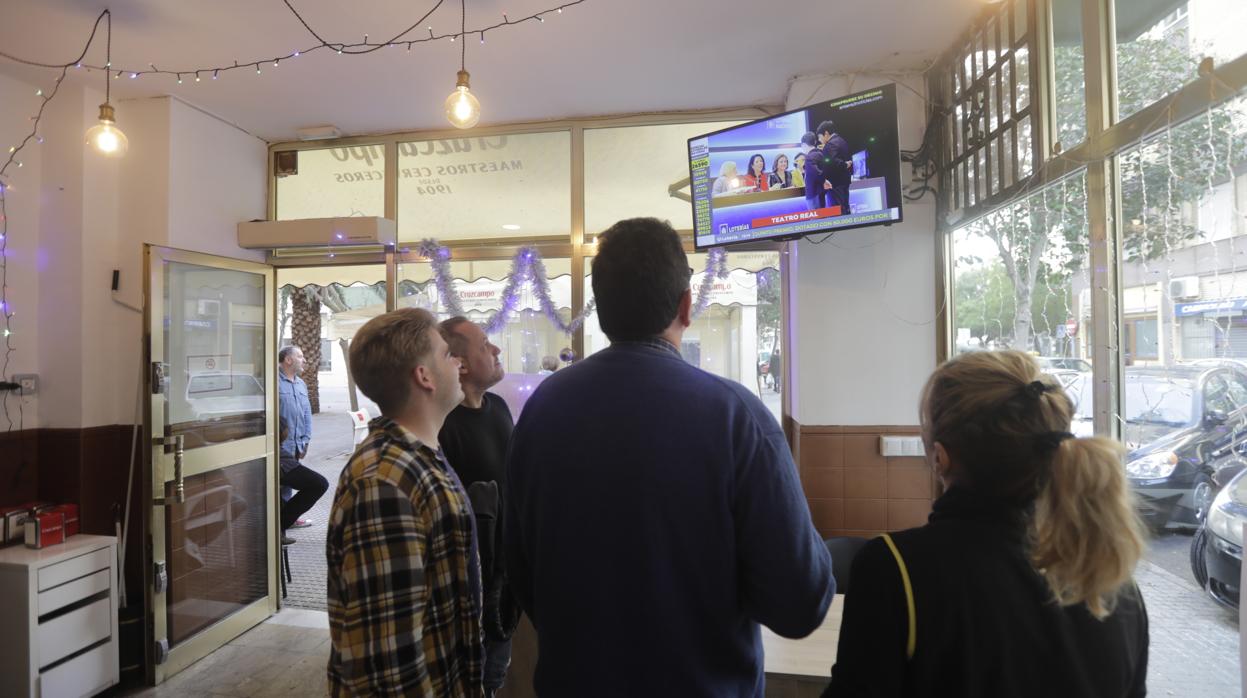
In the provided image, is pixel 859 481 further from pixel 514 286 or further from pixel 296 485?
pixel 296 485

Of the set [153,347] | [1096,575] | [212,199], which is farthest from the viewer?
[212,199]

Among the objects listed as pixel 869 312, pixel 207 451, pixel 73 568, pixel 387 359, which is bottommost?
pixel 73 568

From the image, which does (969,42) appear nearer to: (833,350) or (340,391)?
(833,350)

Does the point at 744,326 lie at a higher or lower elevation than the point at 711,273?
lower

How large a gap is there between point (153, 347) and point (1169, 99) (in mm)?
4342

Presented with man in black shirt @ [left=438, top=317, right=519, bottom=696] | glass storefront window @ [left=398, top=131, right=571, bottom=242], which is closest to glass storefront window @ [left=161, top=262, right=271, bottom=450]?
glass storefront window @ [left=398, top=131, right=571, bottom=242]

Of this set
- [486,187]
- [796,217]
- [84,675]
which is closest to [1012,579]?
[796,217]

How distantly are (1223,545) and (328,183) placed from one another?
4834mm

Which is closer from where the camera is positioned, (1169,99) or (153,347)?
(1169,99)

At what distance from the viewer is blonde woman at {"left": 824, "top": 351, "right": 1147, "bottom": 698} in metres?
0.79

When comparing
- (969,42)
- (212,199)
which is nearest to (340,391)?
(212,199)

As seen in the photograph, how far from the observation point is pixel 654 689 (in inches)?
37.7

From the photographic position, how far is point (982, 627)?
80 cm

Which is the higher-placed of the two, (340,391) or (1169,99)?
(1169,99)
